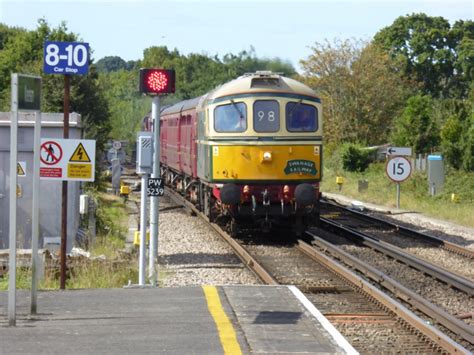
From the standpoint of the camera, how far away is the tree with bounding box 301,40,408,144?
54.0 meters

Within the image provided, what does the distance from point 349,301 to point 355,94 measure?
4413 centimetres

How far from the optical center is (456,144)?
35.9 metres

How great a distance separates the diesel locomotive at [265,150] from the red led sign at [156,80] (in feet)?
18.1

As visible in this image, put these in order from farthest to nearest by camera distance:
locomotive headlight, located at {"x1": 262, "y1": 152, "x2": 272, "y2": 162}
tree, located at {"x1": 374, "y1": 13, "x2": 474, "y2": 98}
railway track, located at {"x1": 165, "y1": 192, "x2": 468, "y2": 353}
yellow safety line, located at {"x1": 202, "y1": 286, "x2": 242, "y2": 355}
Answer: tree, located at {"x1": 374, "y1": 13, "x2": 474, "y2": 98}
locomotive headlight, located at {"x1": 262, "y1": 152, "x2": 272, "y2": 162}
railway track, located at {"x1": 165, "y1": 192, "x2": 468, "y2": 353}
yellow safety line, located at {"x1": 202, "y1": 286, "x2": 242, "y2": 355}

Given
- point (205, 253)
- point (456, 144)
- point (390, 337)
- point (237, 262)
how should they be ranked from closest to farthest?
1. point (390, 337)
2. point (237, 262)
3. point (205, 253)
4. point (456, 144)

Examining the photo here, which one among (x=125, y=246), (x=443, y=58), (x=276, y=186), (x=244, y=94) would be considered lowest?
(x=125, y=246)

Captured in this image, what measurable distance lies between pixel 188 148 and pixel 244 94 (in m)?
5.77

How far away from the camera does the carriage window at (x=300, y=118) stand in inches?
689

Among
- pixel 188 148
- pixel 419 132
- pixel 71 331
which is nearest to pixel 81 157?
pixel 71 331

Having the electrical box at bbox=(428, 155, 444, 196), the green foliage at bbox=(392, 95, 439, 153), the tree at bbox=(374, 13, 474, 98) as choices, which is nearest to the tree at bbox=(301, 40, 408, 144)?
the green foliage at bbox=(392, 95, 439, 153)

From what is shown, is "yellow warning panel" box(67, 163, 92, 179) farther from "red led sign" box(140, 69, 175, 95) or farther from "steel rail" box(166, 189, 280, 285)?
"steel rail" box(166, 189, 280, 285)

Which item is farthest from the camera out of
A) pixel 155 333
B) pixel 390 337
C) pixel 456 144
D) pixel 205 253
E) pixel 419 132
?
pixel 419 132

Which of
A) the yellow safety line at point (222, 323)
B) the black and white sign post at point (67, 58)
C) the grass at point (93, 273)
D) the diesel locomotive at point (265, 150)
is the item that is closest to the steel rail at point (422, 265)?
the diesel locomotive at point (265, 150)

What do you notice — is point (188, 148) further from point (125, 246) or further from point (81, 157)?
point (81, 157)
